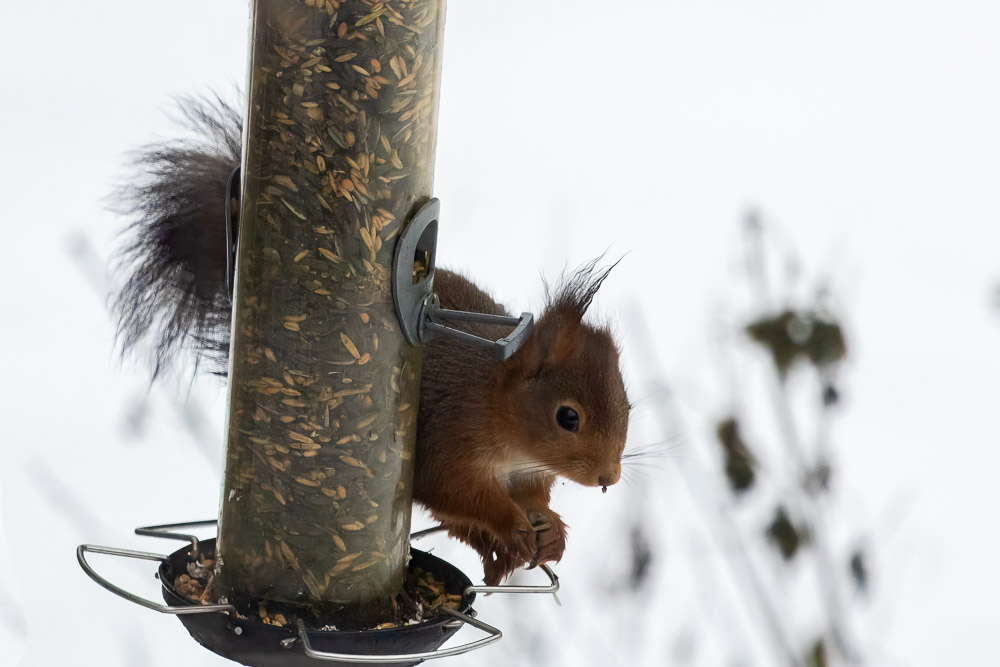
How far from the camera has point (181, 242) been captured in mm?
1546

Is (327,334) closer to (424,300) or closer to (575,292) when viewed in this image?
(424,300)

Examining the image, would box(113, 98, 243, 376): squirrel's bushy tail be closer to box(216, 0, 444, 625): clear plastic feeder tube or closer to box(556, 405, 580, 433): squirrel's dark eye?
box(216, 0, 444, 625): clear plastic feeder tube

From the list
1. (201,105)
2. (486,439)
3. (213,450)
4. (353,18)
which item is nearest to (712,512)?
(486,439)

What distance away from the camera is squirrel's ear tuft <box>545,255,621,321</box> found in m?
1.44

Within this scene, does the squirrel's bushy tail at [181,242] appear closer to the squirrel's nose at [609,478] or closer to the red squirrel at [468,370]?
the red squirrel at [468,370]

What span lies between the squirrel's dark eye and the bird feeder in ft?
0.62

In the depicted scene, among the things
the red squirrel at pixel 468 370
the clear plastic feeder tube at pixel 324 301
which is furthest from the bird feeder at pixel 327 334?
the red squirrel at pixel 468 370

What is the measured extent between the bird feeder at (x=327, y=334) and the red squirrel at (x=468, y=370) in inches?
4.3

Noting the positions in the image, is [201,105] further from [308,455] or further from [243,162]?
[308,455]

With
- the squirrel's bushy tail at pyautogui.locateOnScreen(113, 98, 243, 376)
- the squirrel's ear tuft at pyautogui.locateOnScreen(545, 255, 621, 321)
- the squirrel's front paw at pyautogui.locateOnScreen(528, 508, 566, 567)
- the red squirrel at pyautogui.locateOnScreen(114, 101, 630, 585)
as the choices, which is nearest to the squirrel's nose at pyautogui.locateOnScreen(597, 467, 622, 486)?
the red squirrel at pyautogui.locateOnScreen(114, 101, 630, 585)

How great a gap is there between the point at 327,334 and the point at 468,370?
27 cm

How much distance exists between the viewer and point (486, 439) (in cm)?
148

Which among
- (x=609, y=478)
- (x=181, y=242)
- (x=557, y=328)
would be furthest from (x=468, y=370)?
(x=181, y=242)

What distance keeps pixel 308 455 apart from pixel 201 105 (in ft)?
1.97
